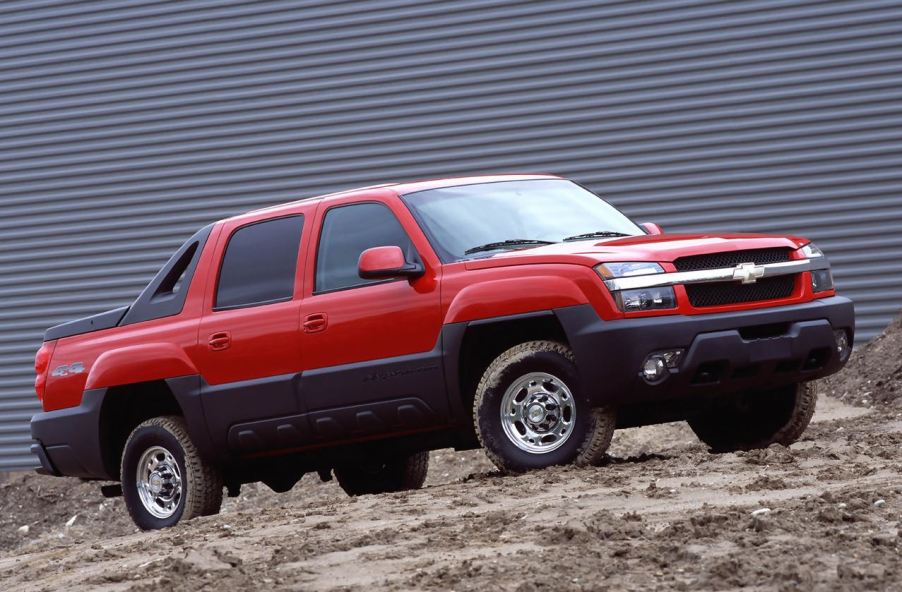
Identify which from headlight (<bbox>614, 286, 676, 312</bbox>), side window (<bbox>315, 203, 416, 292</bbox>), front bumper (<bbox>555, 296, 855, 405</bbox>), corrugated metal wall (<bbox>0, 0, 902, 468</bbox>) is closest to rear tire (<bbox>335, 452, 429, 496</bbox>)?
side window (<bbox>315, 203, 416, 292</bbox>)

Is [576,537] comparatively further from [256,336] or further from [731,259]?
[256,336]

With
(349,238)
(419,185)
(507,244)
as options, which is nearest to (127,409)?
(349,238)

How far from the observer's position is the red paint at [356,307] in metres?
7.24

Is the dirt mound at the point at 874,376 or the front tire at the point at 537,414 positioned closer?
the front tire at the point at 537,414

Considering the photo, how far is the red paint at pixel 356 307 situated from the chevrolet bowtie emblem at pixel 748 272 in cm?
13

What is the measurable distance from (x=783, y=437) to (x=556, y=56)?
22.9 ft

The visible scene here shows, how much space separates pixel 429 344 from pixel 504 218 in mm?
920

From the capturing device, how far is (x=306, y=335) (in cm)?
798

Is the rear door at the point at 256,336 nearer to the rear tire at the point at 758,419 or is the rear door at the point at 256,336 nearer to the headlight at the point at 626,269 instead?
the headlight at the point at 626,269

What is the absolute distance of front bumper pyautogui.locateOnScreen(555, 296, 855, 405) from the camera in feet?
23.0

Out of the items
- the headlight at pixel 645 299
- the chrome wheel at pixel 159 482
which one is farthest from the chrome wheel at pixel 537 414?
the chrome wheel at pixel 159 482

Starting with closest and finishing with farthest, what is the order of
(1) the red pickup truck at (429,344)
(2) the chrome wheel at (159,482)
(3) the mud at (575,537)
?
(3) the mud at (575,537) < (1) the red pickup truck at (429,344) < (2) the chrome wheel at (159,482)

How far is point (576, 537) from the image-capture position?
546cm

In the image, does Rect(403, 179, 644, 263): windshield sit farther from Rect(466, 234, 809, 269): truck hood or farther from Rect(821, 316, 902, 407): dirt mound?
Rect(821, 316, 902, 407): dirt mound
